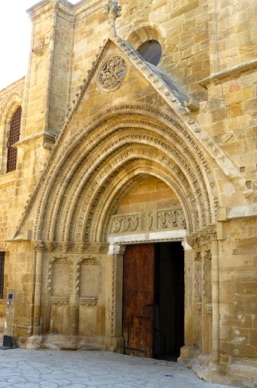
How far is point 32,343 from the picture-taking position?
8969mm

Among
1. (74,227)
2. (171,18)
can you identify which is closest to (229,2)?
(171,18)

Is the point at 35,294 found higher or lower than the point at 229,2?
lower

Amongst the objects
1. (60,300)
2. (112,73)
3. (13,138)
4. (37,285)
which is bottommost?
(60,300)

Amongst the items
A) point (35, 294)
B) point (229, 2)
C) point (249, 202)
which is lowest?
point (35, 294)

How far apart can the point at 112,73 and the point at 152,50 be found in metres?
1.89

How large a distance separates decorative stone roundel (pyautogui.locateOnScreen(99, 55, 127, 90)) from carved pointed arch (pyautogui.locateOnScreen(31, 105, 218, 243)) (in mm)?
530

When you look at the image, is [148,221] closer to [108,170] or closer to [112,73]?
[108,170]

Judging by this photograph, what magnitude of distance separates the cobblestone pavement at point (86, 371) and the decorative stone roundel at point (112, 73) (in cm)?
497

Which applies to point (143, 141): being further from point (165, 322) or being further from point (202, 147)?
point (165, 322)

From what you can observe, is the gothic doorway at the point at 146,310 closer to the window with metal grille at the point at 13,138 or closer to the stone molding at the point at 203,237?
the stone molding at the point at 203,237

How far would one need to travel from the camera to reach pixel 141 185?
9.46m

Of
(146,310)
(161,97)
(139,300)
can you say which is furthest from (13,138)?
(146,310)

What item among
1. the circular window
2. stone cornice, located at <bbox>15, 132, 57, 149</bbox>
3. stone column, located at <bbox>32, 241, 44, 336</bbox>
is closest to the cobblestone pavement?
stone column, located at <bbox>32, 241, 44, 336</bbox>

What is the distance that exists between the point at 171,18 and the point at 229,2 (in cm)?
208
